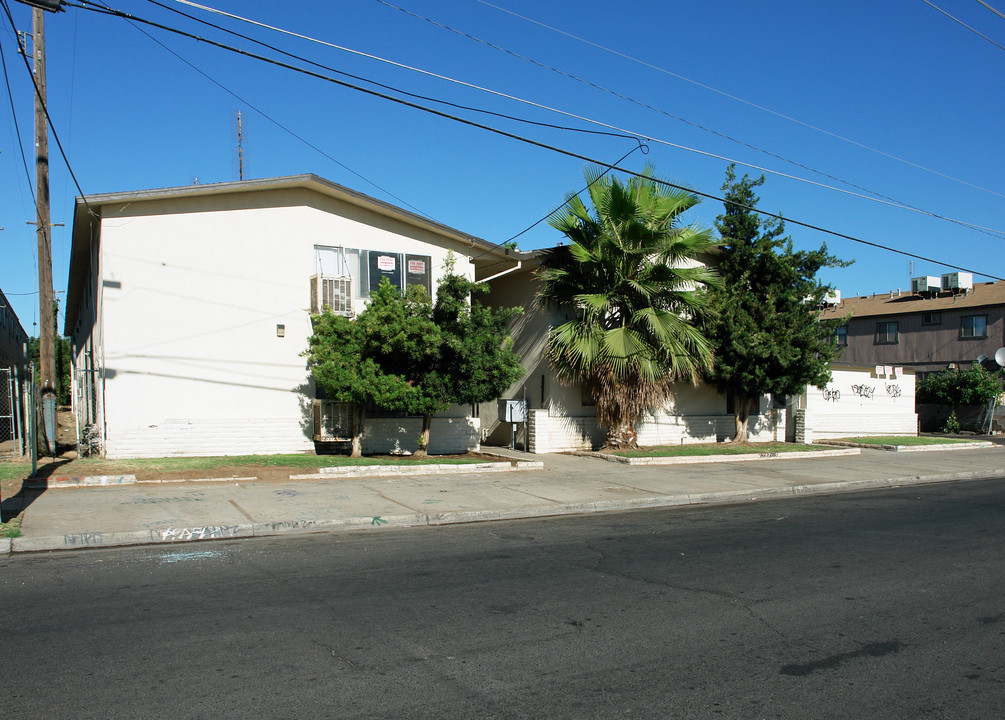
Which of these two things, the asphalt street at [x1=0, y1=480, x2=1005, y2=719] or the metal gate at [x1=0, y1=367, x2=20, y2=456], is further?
the metal gate at [x1=0, y1=367, x2=20, y2=456]

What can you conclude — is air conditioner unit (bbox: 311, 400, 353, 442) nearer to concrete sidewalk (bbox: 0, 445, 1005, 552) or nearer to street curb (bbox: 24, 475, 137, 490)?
concrete sidewalk (bbox: 0, 445, 1005, 552)

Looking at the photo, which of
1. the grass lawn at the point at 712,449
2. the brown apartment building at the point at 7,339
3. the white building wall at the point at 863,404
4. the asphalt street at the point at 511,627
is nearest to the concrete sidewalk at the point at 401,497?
the asphalt street at the point at 511,627

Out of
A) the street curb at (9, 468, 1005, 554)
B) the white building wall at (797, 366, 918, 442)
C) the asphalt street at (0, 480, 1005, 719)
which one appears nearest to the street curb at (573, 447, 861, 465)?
the street curb at (9, 468, 1005, 554)

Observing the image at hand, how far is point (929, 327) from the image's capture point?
125ft

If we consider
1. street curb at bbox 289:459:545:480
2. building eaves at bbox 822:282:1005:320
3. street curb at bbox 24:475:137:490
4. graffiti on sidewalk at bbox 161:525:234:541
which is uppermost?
building eaves at bbox 822:282:1005:320

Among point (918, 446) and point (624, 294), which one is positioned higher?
point (624, 294)

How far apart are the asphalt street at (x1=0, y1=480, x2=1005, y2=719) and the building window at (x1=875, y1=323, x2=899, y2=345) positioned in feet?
111

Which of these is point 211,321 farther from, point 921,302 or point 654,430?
point 921,302

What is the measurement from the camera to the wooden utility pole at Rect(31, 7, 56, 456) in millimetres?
14852

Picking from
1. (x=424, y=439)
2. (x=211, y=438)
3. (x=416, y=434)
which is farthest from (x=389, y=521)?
(x=416, y=434)

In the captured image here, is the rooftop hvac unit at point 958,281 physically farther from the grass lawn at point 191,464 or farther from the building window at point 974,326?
the grass lawn at point 191,464

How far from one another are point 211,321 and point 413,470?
563 centimetres

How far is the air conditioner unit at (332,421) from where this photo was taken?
16703 mm

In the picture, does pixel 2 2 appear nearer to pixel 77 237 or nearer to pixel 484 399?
pixel 77 237
